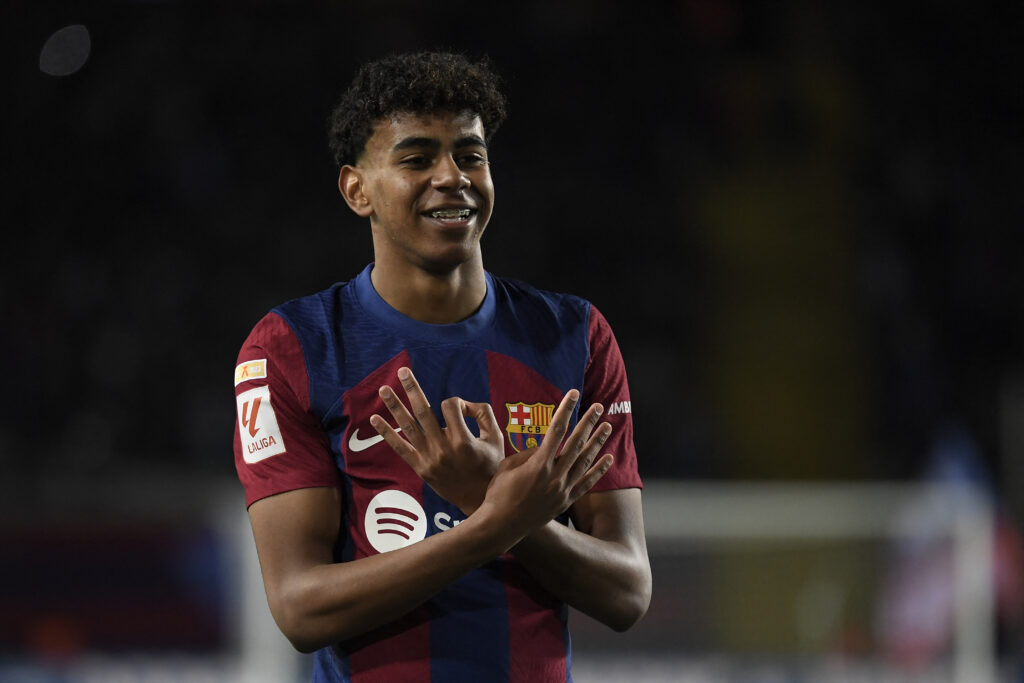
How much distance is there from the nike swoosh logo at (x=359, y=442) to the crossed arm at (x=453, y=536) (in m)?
0.07

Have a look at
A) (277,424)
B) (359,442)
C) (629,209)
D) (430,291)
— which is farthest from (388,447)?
(629,209)

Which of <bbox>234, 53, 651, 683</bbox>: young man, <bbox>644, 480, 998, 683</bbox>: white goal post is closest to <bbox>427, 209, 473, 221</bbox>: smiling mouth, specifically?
<bbox>234, 53, 651, 683</bbox>: young man

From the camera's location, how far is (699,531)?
5.11m

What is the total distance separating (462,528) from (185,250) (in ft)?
24.4

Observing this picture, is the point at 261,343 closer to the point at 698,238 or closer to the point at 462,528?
the point at 462,528

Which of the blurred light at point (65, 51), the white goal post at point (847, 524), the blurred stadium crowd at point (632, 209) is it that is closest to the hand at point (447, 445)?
the white goal post at point (847, 524)

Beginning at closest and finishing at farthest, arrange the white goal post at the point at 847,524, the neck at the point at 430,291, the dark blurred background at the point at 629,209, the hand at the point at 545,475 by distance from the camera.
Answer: the hand at the point at 545,475 < the neck at the point at 430,291 < the white goal post at the point at 847,524 < the dark blurred background at the point at 629,209

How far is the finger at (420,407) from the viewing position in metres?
1.64

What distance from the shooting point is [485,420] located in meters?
1.66

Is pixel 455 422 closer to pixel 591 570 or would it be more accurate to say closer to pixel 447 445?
pixel 447 445

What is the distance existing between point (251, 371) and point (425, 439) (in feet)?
1.28

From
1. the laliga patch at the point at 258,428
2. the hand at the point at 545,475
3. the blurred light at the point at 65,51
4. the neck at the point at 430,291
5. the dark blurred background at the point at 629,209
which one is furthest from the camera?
the blurred light at the point at 65,51

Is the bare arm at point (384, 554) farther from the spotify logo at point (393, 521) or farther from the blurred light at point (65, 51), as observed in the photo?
the blurred light at point (65, 51)

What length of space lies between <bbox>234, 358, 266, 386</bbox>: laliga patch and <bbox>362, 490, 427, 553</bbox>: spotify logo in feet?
0.87
